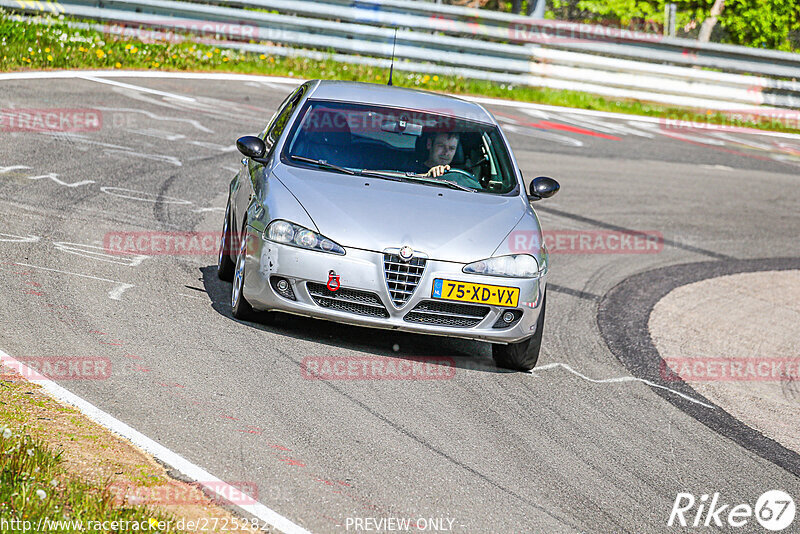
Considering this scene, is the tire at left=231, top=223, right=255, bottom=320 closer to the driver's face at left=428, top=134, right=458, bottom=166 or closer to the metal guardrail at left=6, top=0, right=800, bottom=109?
the driver's face at left=428, top=134, right=458, bottom=166

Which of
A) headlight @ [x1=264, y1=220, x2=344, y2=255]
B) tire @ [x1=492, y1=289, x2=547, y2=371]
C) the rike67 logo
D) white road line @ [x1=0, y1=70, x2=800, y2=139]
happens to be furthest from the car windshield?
white road line @ [x1=0, y1=70, x2=800, y2=139]

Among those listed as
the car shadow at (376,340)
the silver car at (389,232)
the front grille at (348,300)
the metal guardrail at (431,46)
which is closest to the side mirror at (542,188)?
the silver car at (389,232)

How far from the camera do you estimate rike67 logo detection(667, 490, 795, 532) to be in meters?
5.40

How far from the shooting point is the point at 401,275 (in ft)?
22.7

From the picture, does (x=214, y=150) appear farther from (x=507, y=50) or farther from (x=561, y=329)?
(x=507, y=50)

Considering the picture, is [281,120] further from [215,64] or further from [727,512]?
[215,64]

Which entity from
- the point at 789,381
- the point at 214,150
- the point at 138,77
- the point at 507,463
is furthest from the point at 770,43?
the point at 507,463

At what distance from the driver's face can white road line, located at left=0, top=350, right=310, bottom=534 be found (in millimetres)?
3393

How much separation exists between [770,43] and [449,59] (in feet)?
72.7

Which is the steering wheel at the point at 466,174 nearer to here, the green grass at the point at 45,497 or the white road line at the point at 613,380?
the white road line at the point at 613,380

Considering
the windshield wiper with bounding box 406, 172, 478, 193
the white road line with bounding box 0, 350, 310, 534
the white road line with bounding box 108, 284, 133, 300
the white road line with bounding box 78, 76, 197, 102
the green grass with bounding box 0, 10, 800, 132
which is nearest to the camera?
the white road line with bounding box 0, 350, 310, 534

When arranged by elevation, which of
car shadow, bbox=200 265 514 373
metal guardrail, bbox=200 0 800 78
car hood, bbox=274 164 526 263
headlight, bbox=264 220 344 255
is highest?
metal guardrail, bbox=200 0 800 78

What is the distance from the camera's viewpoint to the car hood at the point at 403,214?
6969 mm

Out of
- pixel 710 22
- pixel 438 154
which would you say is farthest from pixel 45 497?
pixel 710 22
